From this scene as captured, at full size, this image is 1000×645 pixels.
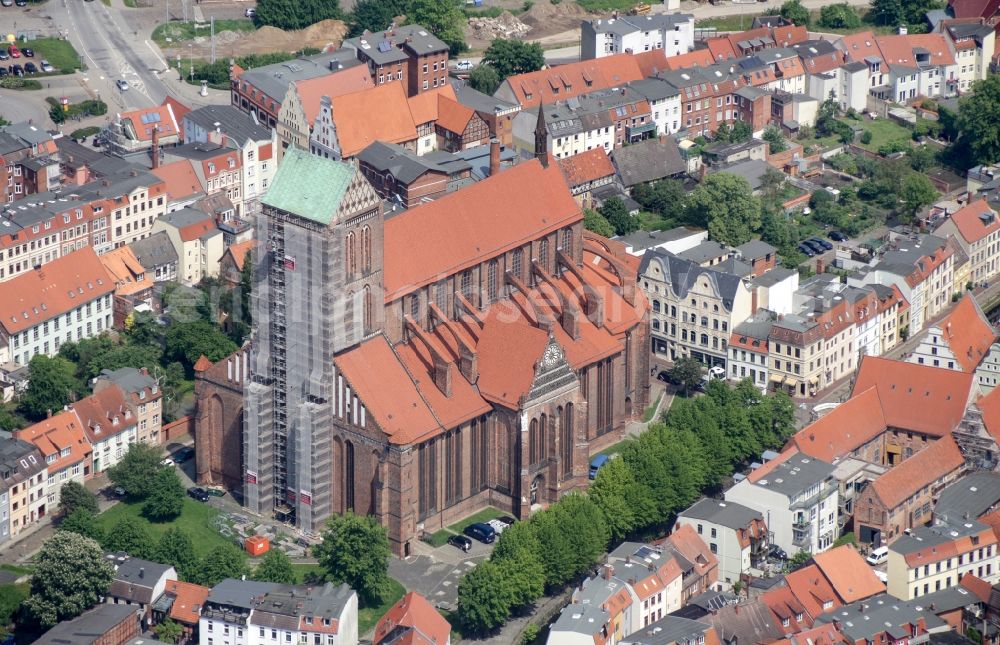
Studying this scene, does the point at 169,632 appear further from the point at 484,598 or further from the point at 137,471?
the point at 484,598

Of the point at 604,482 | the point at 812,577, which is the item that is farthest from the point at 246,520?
→ the point at 812,577

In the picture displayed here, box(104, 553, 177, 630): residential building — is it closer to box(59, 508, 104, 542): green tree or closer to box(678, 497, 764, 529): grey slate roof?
box(59, 508, 104, 542): green tree

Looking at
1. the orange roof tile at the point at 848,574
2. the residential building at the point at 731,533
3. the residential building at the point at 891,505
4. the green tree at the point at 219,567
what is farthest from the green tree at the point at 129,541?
the residential building at the point at 891,505

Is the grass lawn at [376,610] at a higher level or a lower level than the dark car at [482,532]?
lower

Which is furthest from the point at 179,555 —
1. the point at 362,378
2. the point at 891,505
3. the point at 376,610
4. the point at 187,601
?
the point at 891,505

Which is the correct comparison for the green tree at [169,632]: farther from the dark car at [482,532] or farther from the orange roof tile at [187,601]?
the dark car at [482,532]
